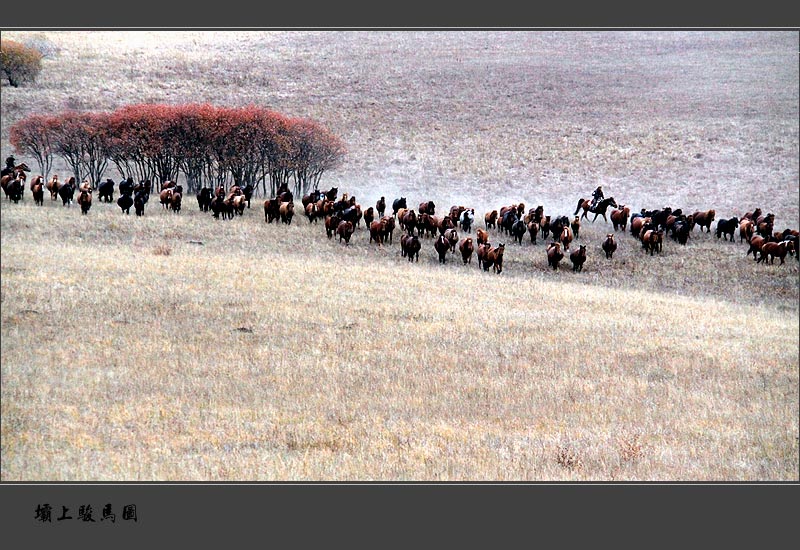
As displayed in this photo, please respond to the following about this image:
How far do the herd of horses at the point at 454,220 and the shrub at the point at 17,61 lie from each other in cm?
359

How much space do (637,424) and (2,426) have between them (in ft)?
26.0

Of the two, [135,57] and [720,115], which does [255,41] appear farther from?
[720,115]

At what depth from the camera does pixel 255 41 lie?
565 inches

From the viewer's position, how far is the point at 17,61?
13234mm

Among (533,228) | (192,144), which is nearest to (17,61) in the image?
(192,144)

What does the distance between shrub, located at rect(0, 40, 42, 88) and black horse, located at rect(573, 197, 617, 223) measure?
35.0ft

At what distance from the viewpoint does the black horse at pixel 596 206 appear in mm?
17562

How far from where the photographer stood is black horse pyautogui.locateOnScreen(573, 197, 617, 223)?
57.6 feet

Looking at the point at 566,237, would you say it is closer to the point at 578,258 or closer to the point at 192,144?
the point at 578,258

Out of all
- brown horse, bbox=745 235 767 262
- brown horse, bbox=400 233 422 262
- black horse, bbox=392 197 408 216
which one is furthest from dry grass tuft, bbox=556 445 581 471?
brown horse, bbox=745 235 767 262

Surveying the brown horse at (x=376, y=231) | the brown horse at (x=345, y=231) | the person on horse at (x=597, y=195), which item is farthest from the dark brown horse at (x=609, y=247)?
the brown horse at (x=345, y=231)

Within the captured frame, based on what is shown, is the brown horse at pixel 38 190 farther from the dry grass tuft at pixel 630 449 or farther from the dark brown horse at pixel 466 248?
the dry grass tuft at pixel 630 449

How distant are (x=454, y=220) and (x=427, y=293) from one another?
3553mm
